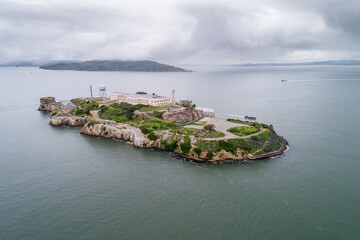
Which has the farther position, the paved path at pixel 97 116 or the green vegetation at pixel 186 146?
the paved path at pixel 97 116

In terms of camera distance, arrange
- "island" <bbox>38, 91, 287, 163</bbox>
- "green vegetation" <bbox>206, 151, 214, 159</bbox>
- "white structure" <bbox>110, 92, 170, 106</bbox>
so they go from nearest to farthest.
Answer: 1. "green vegetation" <bbox>206, 151, 214, 159</bbox>
2. "island" <bbox>38, 91, 287, 163</bbox>
3. "white structure" <bbox>110, 92, 170, 106</bbox>

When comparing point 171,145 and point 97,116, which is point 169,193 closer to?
point 171,145

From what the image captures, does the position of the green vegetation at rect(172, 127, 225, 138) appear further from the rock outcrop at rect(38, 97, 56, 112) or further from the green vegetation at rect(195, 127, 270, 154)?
the rock outcrop at rect(38, 97, 56, 112)

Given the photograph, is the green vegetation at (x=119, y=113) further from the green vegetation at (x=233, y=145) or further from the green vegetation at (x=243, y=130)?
the green vegetation at (x=243, y=130)

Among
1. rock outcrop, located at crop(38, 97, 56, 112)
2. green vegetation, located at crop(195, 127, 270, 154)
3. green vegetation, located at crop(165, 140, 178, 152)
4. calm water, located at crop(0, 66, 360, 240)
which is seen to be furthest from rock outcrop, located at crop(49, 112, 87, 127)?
green vegetation, located at crop(195, 127, 270, 154)

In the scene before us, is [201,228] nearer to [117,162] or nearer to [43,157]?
[117,162]

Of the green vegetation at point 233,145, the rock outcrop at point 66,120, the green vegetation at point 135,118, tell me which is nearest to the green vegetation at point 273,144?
the green vegetation at point 233,145

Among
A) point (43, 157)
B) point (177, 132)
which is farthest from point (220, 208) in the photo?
point (43, 157)
